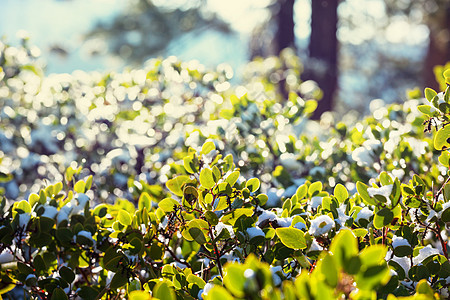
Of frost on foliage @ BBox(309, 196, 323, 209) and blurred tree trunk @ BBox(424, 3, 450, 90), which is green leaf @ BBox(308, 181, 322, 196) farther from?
blurred tree trunk @ BBox(424, 3, 450, 90)

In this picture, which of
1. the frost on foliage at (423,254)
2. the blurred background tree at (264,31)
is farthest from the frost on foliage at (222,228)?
the blurred background tree at (264,31)

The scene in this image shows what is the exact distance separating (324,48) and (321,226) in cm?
607

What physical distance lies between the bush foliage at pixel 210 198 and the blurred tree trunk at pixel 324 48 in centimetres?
359

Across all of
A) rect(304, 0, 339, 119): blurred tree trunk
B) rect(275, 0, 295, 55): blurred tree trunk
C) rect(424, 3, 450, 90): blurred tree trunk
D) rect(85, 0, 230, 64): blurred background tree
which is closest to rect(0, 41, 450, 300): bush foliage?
rect(304, 0, 339, 119): blurred tree trunk

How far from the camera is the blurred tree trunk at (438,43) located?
30.6ft

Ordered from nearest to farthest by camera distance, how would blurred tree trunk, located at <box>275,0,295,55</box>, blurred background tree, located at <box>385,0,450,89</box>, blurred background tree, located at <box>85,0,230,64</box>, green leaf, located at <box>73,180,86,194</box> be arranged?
1. green leaf, located at <box>73,180,86,194</box>
2. blurred tree trunk, located at <box>275,0,295,55</box>
3. blurred background tree, located at <box>385,0,450,89</box>
4. blurred background tree, located at <box>85,0,230,64</box>

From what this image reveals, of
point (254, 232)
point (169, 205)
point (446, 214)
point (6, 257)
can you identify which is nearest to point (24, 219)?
point (6, 257)

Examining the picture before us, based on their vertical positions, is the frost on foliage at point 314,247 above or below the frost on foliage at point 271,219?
below

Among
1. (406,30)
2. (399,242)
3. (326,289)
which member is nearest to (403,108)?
(399,242)

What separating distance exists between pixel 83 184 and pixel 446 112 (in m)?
1.17

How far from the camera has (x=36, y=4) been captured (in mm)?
Answer: 21844

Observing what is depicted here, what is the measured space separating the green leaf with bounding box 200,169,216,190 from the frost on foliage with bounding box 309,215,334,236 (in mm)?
268

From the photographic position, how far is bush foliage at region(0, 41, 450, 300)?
103cm

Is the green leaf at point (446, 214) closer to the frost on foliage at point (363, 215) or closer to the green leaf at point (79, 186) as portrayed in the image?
the frost on foliage at point (363, 215)
